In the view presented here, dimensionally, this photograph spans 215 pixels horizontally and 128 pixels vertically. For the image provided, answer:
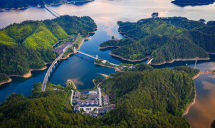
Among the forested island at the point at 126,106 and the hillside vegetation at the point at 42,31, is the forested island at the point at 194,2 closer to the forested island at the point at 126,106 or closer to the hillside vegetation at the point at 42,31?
the hillside vegetation at the point at 42,31

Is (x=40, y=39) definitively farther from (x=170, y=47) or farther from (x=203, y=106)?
(x=203, y=106)

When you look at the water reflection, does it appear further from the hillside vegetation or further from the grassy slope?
the grassy slope

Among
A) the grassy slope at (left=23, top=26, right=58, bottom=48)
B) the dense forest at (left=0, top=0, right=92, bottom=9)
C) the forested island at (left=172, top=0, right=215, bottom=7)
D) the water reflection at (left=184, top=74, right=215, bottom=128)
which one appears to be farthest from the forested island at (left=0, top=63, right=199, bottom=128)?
the forested island at (left=172, top=0, right=215, bottom=7)

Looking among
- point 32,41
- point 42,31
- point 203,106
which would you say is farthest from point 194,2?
point 32,41

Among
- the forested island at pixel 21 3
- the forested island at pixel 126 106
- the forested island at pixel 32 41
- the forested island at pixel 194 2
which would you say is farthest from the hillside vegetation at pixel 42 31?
the forested island at pixel 194 2

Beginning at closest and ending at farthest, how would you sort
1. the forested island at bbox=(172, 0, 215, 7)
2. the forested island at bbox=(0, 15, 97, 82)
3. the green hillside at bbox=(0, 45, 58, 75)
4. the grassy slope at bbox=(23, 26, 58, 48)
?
the green hillside at bbox=(0, 45, 58, 75) → the forested island at bbox=(0, 15, 97, 82) → the grassy slope at bbox=(23, 26, 58, 48) → the forested island at bbox=(172, 0, 215, 7)
